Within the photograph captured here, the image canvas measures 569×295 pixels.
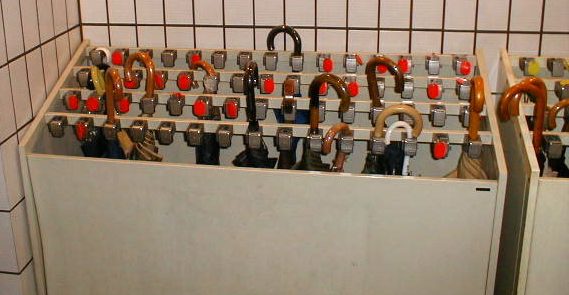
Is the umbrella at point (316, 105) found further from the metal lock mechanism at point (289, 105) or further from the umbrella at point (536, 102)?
the umbrella at point (536, 102)

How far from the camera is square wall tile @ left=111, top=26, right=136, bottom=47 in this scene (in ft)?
6.63

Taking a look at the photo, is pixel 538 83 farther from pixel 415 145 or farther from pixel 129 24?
pixel 129 24

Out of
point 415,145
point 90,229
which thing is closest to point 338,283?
point 415,145

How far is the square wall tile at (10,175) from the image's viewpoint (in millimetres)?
1609

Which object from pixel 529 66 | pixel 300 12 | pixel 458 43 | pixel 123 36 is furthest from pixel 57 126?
pixel 529 66

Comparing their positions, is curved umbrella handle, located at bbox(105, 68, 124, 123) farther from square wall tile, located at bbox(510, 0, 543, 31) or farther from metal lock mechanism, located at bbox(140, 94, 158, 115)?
square wall tile, located at bbox(510, 0, 543, 31)

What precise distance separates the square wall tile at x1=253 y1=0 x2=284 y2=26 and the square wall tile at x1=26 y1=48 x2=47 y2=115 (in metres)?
0.56

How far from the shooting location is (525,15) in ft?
6.11

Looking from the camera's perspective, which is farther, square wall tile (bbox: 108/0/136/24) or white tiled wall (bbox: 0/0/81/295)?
square wall tile (bbox: 108/0/136/24)

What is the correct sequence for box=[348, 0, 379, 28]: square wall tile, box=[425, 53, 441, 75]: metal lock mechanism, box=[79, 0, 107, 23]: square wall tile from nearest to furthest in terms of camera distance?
1. box=[425, 53, 441, 75]: metal lock mechanism
2. box=[348, 0, 379, 28]: square wall tile
3. box=[79, 0, 107, 23]: square wall tile

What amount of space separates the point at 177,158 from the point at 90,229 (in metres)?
0.41

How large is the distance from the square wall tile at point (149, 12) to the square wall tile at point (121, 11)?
2cm

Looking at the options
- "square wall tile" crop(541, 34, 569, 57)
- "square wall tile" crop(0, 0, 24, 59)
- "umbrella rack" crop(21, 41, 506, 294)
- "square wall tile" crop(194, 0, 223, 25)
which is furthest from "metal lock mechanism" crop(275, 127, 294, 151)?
"square wall tile" crop(541, 34, 569, 57)

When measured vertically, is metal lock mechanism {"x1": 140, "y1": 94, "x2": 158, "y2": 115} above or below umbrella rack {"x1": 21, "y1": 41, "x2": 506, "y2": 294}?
above
